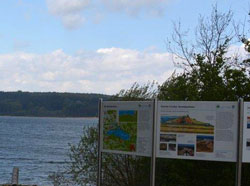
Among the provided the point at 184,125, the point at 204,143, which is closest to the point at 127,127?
the point at 184,125

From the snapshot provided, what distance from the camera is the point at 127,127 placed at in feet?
34.6

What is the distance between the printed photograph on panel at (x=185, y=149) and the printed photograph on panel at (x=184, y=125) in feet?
0.89

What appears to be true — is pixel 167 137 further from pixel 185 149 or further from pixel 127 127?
pixel 127 127

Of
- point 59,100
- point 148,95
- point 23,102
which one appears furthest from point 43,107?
point 148,95

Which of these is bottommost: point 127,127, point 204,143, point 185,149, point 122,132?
point 185,149

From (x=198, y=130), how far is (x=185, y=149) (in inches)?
17.0

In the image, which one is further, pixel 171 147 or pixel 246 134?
pixel 171 147

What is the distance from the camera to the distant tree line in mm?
94375

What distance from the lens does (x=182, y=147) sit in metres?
9.84

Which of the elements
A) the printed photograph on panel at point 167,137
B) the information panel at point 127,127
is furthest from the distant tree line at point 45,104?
the printed photograph on panel at point 167,137

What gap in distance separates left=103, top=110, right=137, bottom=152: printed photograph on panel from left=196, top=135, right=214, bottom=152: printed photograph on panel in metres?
1.31

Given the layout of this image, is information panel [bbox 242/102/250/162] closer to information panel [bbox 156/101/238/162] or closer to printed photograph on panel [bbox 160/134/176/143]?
information panel [bbox 156/101/238/162]

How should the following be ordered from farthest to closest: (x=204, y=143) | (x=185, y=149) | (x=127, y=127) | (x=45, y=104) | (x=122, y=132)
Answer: (x=45, y=104), (x=122, y=132), (x=127, y=127), (x=185, y=149), (x=204, y=143)

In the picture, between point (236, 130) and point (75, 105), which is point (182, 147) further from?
point (75, 105)
